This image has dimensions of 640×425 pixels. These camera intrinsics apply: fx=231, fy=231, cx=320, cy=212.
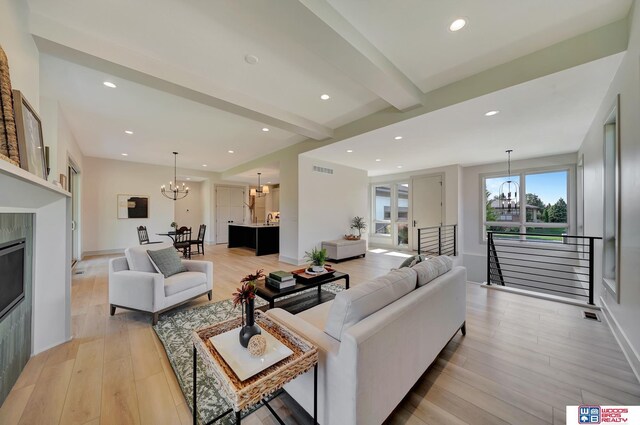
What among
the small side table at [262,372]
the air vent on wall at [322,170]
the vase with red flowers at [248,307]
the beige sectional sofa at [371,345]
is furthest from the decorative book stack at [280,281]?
the air vent on wall at [322,170]

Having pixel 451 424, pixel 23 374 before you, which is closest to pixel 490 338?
pixel 451 424

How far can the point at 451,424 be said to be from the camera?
141cm

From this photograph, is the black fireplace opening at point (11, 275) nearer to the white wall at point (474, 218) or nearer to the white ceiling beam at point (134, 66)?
the white ceiling beam at point (134, 66)

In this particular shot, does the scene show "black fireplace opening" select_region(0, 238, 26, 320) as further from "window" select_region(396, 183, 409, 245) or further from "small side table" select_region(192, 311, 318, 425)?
"window" select_region(396, 183, 409, 245)

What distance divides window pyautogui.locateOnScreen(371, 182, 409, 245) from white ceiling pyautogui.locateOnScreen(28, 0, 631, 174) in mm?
4020

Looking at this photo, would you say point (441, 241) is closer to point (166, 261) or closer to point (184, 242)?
point (166, 261)

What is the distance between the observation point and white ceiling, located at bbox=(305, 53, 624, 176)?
2.62m

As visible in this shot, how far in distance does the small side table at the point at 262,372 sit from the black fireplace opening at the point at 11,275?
4.87 feet

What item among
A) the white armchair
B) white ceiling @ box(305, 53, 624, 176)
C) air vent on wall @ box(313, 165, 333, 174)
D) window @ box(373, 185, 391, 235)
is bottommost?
the white armchair

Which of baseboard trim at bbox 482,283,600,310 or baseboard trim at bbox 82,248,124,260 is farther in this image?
baseboard trim at bbox 82,248,124,260

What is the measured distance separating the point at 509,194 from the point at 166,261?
→ 7.77 m

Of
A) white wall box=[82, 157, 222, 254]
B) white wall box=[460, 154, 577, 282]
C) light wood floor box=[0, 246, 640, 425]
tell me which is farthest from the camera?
white wall box=[82, 157, 222, 254]

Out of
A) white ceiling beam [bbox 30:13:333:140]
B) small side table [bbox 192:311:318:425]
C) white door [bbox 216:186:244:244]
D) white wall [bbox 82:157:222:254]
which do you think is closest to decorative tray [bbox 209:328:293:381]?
small side table [bbox 192:311:318:425]

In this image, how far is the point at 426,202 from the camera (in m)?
7.17
